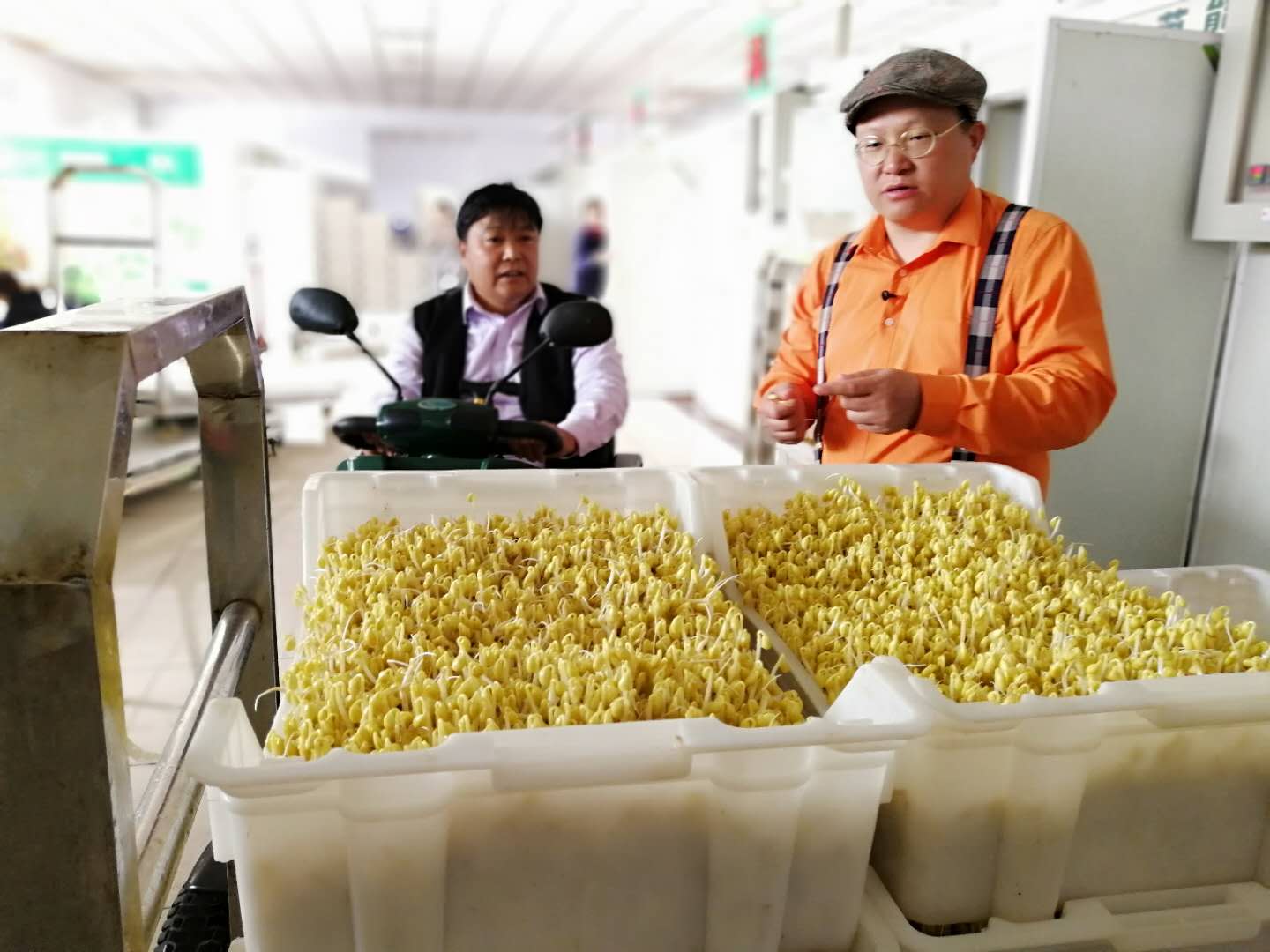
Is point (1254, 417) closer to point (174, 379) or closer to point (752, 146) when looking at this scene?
point (752, 146)

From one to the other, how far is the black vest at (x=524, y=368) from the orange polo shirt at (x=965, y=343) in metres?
0.63

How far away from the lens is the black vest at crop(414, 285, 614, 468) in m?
2.18

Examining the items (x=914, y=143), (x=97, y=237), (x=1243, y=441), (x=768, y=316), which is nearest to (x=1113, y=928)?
(x=914, y=143)

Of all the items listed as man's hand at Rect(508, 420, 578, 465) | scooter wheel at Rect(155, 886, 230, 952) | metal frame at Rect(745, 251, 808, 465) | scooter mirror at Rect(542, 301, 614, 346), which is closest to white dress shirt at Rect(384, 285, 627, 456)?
man's hand at Rect(508, 420, 578, 465)

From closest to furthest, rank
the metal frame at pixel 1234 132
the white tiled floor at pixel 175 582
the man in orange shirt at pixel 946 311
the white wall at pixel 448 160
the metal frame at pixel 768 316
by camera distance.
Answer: the man in orange shirt at pixel 946 311 → the metal frame at pixel 1234 132 → the white tiled floor at pixel 175 582 → the metal frame at pixel 768 316 → the white wall at pixel 448 160

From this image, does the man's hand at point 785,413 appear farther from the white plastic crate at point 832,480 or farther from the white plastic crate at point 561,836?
the white plastic crate at point 561,836

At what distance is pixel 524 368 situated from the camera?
2.17 metres

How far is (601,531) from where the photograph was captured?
114cm

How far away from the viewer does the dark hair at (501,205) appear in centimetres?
207

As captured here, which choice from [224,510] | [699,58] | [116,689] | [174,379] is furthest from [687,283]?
[116,689]

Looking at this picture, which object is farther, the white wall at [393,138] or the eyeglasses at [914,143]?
the white wall at [393,138]

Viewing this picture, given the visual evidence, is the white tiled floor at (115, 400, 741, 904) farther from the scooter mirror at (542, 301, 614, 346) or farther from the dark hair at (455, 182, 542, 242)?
the dark hair at (455, 182, 542, 242)

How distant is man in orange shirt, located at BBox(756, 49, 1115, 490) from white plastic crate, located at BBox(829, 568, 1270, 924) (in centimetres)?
65

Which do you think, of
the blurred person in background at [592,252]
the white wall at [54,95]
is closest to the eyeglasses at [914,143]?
the white wall at [54,95]
